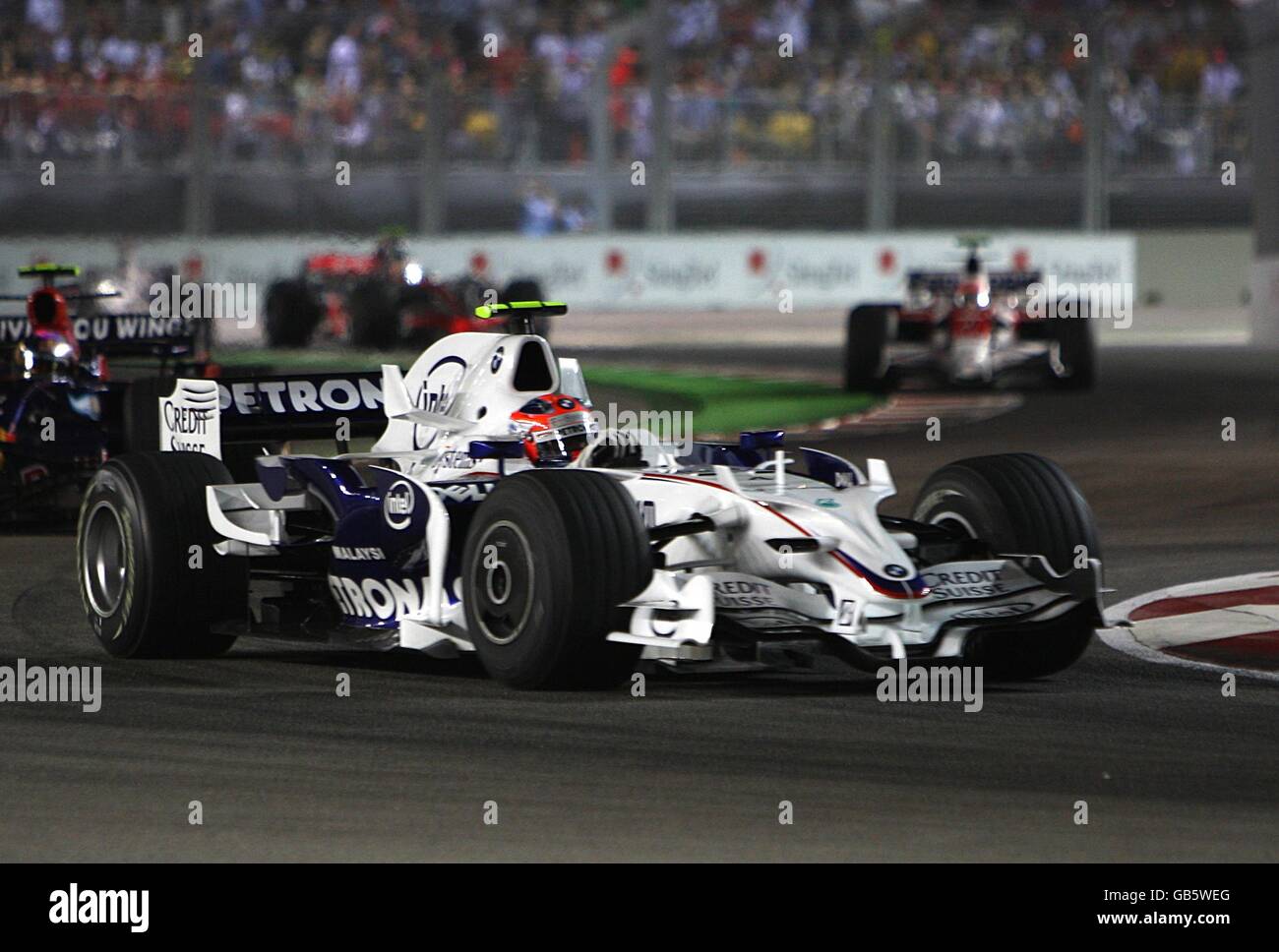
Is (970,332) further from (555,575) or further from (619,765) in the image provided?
(619,765)

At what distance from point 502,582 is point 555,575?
14.9 inches

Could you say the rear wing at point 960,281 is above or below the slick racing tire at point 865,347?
above

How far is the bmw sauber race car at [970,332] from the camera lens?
71.5 ft

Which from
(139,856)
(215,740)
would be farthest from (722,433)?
(139,856)

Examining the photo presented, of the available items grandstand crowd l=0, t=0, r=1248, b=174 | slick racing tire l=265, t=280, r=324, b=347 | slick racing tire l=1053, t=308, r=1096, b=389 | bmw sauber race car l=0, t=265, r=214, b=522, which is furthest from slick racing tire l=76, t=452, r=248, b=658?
grandstand crowd l=0, t=0, r=1248, b=174

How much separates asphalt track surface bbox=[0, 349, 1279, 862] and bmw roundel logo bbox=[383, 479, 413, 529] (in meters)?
0.53

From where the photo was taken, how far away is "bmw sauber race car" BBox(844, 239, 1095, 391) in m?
21.8

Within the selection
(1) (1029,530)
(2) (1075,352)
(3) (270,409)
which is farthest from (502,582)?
(2) (1075,352)

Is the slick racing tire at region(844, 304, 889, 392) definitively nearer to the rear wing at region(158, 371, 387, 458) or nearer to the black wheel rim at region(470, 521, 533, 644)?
the rear wing at region(158, 371, 387, 458)

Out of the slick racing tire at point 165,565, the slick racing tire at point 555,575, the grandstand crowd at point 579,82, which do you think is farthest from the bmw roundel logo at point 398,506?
the grandstand crowd at point 579,82

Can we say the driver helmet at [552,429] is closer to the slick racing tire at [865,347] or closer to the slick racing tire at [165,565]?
the slick racing tire at [165,565]

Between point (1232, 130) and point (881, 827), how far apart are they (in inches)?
A: 1187
